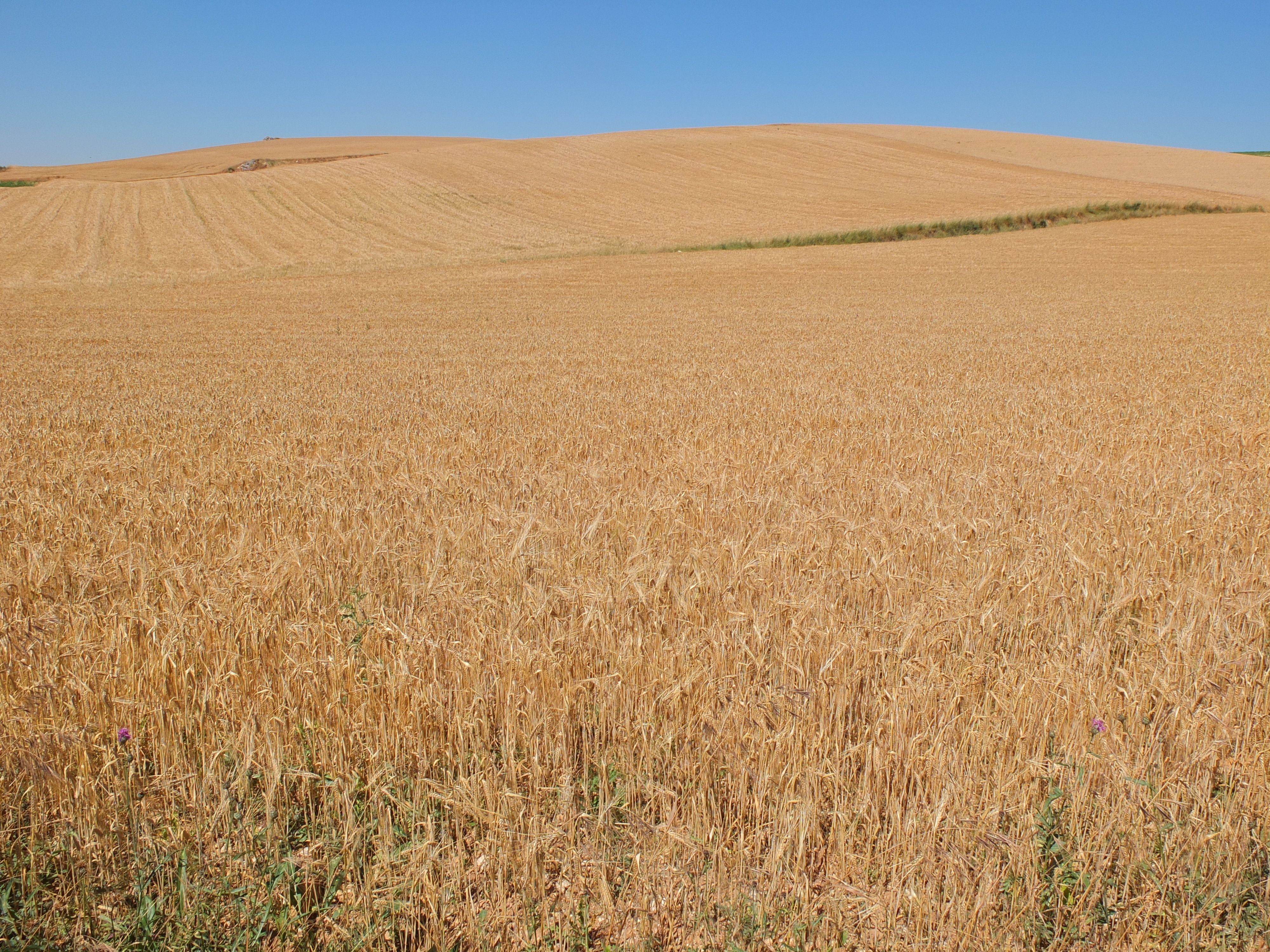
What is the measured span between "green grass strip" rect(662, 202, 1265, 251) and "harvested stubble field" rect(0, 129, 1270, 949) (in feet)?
98.9

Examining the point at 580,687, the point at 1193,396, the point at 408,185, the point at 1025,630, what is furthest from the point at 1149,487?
the point at 408,185

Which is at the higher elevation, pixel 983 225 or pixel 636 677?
pixel 983 225

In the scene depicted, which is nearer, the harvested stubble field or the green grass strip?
the harvested stubble field

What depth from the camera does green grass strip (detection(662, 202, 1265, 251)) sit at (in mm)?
36344

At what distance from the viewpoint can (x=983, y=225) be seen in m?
39.8

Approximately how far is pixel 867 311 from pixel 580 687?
17.3m

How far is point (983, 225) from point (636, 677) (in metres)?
42.6

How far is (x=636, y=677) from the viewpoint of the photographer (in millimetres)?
2766

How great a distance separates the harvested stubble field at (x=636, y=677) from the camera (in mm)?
1933

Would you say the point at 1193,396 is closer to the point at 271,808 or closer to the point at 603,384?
the point at 603,384

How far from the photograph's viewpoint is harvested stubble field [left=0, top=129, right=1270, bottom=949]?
6.34 feet

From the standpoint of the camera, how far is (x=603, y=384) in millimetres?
9602

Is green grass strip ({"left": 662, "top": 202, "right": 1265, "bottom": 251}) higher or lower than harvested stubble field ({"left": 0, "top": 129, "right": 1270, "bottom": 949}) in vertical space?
higher

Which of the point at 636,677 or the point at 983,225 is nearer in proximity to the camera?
the point at 636,677
